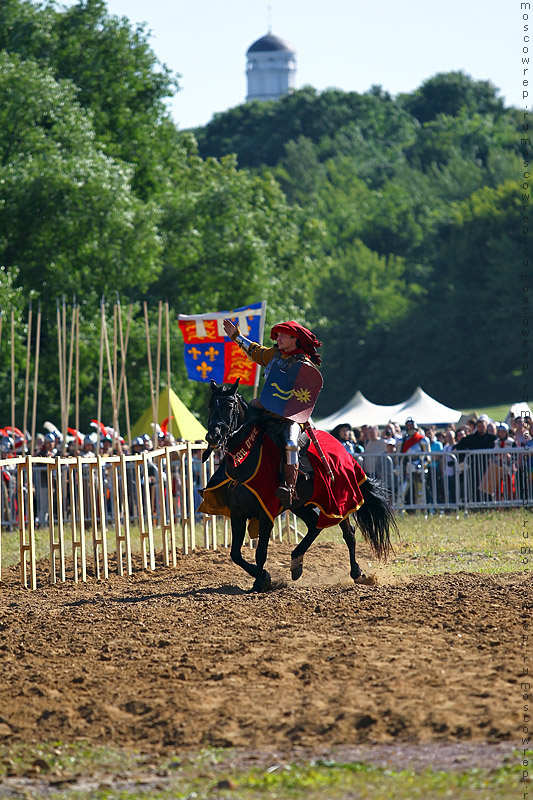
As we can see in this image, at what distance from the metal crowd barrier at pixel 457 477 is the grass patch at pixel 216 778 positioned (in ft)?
44.6

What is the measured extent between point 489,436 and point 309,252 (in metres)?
23.0

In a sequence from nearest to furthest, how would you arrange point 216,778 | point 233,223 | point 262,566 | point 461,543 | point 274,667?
1. point 216,778
2. point 274,667
3. point 262,566
4. point 461,543
5. point 233,223

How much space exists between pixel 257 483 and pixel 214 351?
5378 mm

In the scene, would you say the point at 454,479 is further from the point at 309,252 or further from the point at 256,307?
the point at 309,252

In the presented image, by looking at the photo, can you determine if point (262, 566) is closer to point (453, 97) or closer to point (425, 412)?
point (425, 412)

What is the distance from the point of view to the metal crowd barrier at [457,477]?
763 inches

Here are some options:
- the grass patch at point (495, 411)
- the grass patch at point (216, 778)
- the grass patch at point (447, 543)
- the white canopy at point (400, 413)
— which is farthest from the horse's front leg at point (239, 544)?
the grass patch at point (495, 411)

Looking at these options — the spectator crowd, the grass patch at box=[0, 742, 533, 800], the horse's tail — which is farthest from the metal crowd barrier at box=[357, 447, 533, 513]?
the grass patch at box=[0, 742, 533, 800]

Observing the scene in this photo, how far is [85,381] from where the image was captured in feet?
94.2

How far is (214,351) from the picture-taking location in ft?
53.8

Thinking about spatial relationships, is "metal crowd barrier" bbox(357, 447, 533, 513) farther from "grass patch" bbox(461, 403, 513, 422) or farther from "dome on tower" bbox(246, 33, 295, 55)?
"dome on tower" bbox(246, 33, 295, 55)

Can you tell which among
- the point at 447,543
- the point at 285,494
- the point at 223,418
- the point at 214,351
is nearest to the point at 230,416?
the point at 223,418

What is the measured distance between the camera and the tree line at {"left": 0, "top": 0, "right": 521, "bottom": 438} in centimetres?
2895

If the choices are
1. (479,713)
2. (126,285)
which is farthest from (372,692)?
(126,285)
